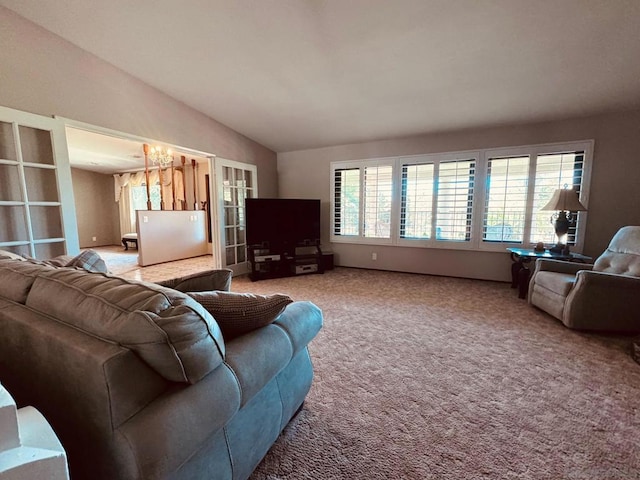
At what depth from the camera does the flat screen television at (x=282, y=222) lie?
4.44 meters

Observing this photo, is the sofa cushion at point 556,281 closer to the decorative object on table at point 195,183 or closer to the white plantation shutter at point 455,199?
the white plantation shutter at point 455,199

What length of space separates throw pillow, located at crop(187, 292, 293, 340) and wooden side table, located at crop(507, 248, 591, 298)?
3506 millimetres

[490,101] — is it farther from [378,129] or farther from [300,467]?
[300,467]

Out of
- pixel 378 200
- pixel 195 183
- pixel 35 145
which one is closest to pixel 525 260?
pixel 378 200

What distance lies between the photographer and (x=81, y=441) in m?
0.78

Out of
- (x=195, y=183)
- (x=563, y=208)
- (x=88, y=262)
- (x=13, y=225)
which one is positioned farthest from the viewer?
(x=195, y=183)

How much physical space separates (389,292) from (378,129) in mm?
2493

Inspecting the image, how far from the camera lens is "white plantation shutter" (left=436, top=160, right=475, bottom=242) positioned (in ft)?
13.7

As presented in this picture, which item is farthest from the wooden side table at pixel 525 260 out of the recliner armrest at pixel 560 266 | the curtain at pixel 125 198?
the curtain at pixel 125 198

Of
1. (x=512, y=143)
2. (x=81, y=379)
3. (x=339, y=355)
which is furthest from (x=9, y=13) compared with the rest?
(x=512, y=143)

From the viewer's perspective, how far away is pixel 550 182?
3.74 m

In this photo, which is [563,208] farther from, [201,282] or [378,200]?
[201,282]

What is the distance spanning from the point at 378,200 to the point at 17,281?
441 centimetres

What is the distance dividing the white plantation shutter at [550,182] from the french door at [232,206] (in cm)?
439
